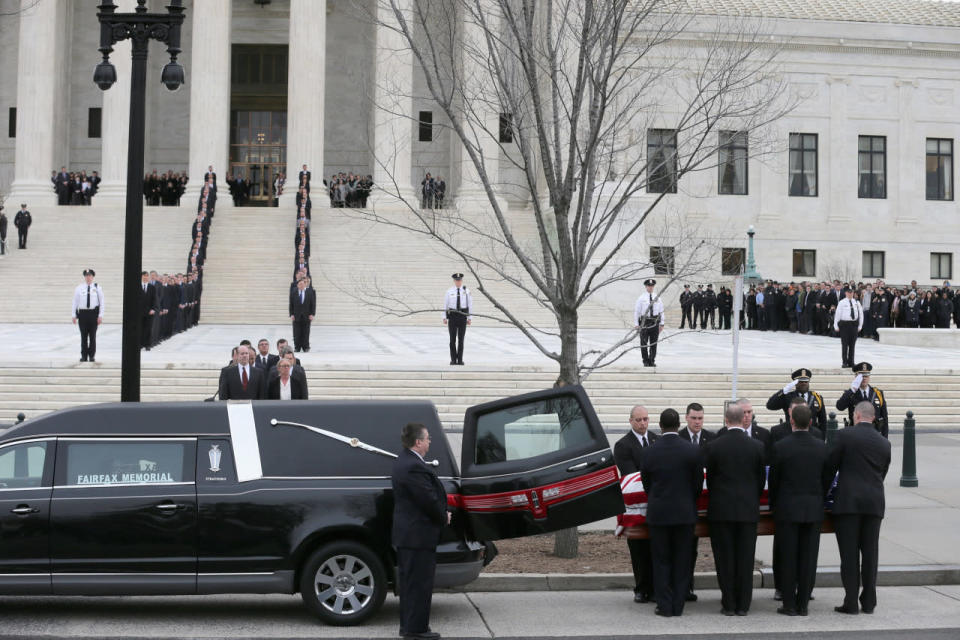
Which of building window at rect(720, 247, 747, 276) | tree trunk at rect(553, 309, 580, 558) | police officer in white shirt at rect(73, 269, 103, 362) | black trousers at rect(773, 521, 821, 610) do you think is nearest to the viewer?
black trousers at rect(773, 521, 821, 610)

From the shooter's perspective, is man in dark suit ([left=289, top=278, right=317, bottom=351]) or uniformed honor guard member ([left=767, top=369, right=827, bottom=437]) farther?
man in dark suit ([left=289, top=278, right=317, bottom=351])

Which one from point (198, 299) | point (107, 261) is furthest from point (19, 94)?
point (198, 299)

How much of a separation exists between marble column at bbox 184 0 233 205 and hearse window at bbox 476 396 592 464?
36.4 meters

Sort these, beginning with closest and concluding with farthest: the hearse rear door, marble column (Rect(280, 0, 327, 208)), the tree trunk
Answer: the hearse rear door < the tree trunk < marble column (Rect(280, 0, 327, 208))

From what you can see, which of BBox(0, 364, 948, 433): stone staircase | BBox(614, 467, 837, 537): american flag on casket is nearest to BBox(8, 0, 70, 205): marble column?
BBox(0, 364, 948, 433): stone staircase

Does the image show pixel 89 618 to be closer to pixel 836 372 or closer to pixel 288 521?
pixel 288 521

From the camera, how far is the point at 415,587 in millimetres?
8133

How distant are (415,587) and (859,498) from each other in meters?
3.71

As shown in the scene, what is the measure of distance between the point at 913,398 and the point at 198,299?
19.5 meters

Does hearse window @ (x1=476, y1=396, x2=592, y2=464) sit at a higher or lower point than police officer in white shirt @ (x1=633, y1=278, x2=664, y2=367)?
lower

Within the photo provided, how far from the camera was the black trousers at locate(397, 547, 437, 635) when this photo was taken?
8.10 m

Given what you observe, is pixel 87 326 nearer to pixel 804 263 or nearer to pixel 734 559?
pixel 734 559

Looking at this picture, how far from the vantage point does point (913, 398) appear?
22.5 metres

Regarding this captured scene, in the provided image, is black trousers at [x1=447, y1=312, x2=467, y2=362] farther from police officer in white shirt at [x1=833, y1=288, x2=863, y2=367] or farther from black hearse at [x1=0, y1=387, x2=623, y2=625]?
black hearse at [x1=0, y1=387, x2=623, y2=625]
